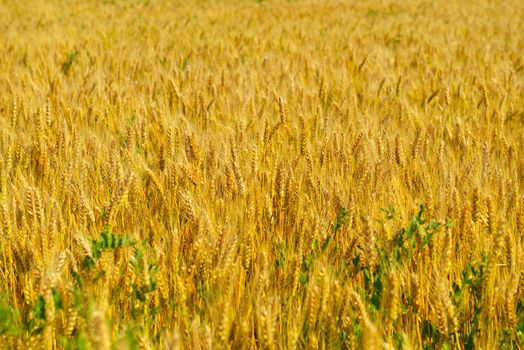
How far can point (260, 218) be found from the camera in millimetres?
1745

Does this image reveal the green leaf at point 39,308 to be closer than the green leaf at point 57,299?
Yes

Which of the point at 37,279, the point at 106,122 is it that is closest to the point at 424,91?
the point at 106,122

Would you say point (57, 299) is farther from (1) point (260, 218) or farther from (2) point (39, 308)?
Answer: (1) point (260, 218)

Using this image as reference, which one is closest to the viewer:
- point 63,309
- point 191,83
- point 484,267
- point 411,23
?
point 63,309

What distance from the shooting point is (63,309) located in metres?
1.24

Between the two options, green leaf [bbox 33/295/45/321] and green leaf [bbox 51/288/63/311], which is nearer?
green leaf [bbox 33/295/45/321]

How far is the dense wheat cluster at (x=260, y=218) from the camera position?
1.23 metres

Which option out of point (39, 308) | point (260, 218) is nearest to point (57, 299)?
point (39, 308)

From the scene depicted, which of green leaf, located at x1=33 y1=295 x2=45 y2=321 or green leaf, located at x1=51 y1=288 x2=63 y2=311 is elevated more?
green leaf, located at x1=33 y1=295 x2=45 y2=321

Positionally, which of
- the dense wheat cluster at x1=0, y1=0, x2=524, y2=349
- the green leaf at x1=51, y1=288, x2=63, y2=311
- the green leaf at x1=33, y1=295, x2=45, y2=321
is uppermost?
the green leaf at x1=33, y1=295, x2=45, y2=321

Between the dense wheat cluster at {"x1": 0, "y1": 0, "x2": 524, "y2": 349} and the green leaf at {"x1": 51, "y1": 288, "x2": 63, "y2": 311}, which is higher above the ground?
the green leaf at {"x1": 51, "y1": 288, "x2": 63, "y2": 311}

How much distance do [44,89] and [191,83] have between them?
893mm

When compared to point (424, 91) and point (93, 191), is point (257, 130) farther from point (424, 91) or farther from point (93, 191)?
point (424, 91)

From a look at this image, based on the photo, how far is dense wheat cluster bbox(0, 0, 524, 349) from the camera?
123 centimetres
